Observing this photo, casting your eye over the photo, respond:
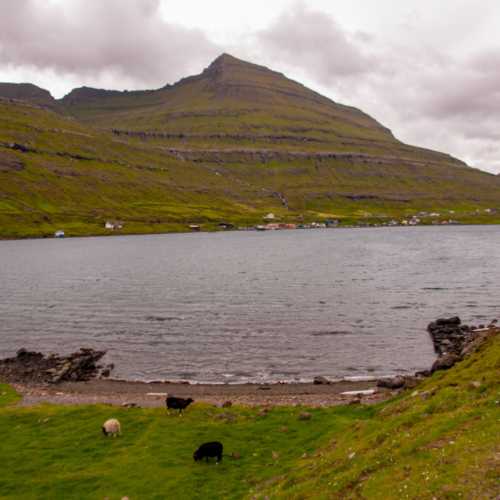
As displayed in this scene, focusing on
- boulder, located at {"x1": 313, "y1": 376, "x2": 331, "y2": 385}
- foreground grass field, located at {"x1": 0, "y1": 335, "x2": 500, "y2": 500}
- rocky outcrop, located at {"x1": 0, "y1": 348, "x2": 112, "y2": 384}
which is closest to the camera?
foreground grass field, located at {"x1": 0, "y1": 335, "x2": 500, "y2": 500}

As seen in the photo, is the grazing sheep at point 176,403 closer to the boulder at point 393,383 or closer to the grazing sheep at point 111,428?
the grazing sheep at point 111,428

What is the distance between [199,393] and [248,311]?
127 feet

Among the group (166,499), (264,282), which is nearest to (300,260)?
(264,282)

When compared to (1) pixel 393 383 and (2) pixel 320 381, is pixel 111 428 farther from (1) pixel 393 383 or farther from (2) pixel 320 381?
(1) pixel 393 383

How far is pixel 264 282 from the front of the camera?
114812 millimetres

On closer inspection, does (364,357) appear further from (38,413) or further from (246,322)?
(38,413)

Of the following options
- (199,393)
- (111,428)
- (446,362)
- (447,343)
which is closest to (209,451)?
(111,428)

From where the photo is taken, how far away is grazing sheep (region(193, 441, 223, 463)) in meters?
26.1

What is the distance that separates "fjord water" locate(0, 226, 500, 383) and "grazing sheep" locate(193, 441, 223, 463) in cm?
2216

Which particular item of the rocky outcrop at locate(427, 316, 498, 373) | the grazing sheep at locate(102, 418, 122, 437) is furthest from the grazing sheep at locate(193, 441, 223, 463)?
→ the rocky outcrop at locate(427, 316, 498, 373)

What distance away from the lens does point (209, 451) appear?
2609cm

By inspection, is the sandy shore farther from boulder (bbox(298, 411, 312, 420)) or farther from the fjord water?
boulder (bbox(298, 411, 312, 420))

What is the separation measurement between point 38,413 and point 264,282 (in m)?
81.8

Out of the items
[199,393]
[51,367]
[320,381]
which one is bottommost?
[51,367]
